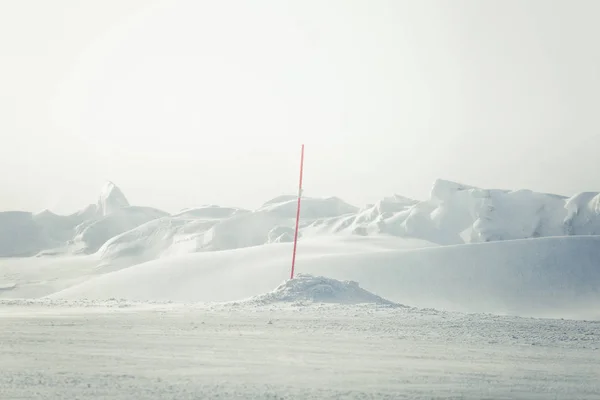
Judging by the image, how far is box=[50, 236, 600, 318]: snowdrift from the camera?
23.6 metres

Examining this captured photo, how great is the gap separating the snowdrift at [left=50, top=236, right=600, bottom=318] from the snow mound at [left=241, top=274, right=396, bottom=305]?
599 centimetres

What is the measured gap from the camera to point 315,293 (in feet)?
56.0

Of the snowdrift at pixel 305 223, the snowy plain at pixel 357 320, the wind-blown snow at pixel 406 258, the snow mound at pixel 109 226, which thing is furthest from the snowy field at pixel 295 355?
the snow mound at pixel 109 226

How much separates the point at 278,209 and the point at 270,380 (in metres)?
65.1

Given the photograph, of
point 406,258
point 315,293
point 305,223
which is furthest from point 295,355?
point 305,223

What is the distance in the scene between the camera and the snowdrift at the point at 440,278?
23609mm

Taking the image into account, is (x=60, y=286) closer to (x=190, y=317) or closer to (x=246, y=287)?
(x=246, y=287)

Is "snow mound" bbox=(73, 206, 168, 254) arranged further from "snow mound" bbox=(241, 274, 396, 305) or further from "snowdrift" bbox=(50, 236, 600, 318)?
"snow mound" bbox=(241, 274, 396, 305)

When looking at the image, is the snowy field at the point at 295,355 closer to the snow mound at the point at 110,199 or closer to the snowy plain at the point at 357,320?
the snowy plain at the point at 357,320

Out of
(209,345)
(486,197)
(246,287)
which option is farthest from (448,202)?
(209,345)

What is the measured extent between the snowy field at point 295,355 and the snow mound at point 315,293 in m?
1.12

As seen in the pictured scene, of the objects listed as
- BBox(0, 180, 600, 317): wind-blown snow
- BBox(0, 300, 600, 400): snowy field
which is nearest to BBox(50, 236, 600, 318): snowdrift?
BBox(0, 180, 600, 317): wind-blown snow

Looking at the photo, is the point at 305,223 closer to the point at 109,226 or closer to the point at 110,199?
the point at 109,226

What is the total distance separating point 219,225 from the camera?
6744 centimetres
